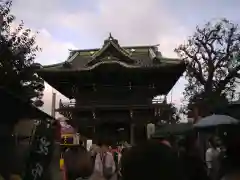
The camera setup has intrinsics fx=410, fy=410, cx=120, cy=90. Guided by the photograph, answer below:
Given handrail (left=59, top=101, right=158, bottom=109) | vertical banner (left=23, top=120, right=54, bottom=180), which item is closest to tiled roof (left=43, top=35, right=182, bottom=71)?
handrail (left=59, top=101, right=158, bottom=109)

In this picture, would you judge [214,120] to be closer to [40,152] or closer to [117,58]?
[40,152]

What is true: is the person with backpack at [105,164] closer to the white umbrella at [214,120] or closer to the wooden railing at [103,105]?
the white umbrella at [214,120]

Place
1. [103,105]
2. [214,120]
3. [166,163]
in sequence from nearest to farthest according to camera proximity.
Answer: [166,163] < [214,120] < [103,105]

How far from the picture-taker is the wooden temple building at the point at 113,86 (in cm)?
2530

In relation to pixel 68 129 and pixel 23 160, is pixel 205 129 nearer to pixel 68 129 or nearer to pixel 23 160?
pixel 23 160

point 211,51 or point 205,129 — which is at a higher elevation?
point 211,51

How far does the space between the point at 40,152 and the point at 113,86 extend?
21758mm

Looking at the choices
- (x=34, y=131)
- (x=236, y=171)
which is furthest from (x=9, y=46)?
(x=236, y=171)

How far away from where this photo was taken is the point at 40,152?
4027 mm

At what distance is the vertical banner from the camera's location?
3831 millimetres

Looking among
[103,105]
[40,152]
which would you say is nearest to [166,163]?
[40,152]

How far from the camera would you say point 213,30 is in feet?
109

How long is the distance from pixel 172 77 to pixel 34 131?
22.3m

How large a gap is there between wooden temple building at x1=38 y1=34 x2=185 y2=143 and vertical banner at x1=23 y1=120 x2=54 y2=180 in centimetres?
2057
